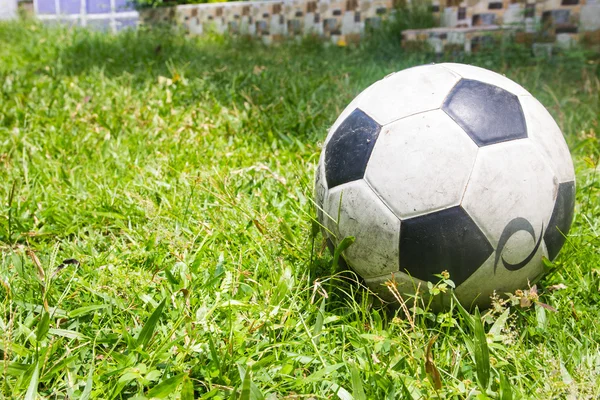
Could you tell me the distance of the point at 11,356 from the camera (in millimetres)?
1701

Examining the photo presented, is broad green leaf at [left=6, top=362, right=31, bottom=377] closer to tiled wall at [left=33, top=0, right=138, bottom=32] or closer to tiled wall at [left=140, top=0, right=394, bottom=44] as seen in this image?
tiled wall at [left=140, top=0, right=394, bottom=44]

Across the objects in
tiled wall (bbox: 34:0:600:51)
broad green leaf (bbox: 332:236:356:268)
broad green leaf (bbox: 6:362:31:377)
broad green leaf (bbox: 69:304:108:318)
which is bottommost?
broad green leaf (bbox: 6:362:31:377)

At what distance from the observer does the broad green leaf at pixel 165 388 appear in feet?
4.99

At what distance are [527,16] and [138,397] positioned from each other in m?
5.77

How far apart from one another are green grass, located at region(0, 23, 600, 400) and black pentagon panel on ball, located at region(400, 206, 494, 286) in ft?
0.57

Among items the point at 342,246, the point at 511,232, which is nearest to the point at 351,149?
the point at 342,246

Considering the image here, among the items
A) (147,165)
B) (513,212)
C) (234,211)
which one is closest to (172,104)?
(147,165)

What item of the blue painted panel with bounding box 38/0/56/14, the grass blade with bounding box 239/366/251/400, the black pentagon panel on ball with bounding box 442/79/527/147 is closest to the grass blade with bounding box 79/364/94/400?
the grass blade with bounding box 239/366/251/400

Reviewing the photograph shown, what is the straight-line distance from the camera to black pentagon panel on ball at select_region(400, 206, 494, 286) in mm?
1718

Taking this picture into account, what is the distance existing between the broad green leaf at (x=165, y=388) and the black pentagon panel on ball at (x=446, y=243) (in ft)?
2.60

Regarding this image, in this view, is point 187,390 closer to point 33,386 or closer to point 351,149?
point 33,386

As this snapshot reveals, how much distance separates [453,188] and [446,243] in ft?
0.57

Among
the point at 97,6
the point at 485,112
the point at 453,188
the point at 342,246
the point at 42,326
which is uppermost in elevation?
the point at 97,6

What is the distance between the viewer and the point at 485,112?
181cm
